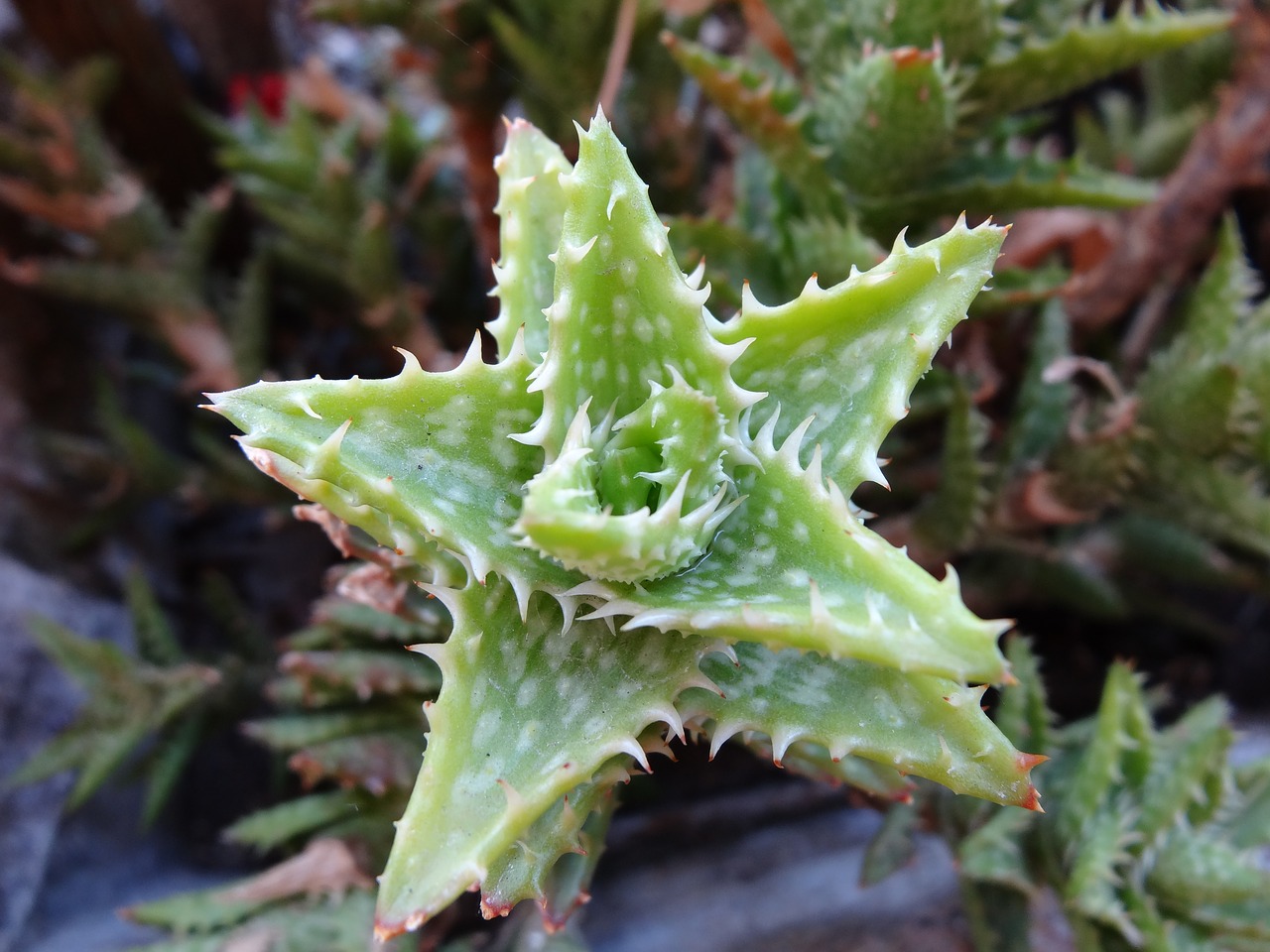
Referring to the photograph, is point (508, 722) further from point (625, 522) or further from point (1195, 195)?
point (1195, 195)

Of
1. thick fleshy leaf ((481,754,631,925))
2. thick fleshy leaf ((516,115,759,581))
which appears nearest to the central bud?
thick fleshy leaf ((516,115,759,581))

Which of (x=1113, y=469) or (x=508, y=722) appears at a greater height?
(x=1113, y=469)

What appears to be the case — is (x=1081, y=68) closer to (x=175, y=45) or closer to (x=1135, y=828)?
(x=1135, y=828)

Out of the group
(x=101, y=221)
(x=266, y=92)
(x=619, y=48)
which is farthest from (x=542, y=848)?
(x=266, y=92)

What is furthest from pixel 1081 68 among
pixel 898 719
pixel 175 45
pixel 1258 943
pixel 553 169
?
pixel 175 45

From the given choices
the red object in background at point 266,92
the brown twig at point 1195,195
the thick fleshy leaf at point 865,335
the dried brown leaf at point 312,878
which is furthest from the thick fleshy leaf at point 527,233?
the red object in background at point 266,92

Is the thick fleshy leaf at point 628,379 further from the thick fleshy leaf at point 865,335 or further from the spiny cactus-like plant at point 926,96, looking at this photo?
the spiny cactus-like plant at point 926,96

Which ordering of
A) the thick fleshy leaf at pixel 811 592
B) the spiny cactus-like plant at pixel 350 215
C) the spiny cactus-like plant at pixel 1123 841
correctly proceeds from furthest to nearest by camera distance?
the spiny cactus-like plant at pixel 350 215 < the spiny cactus-like plant at pixel 1123 841 < the thick fleshy leaf at pixel 811 592
